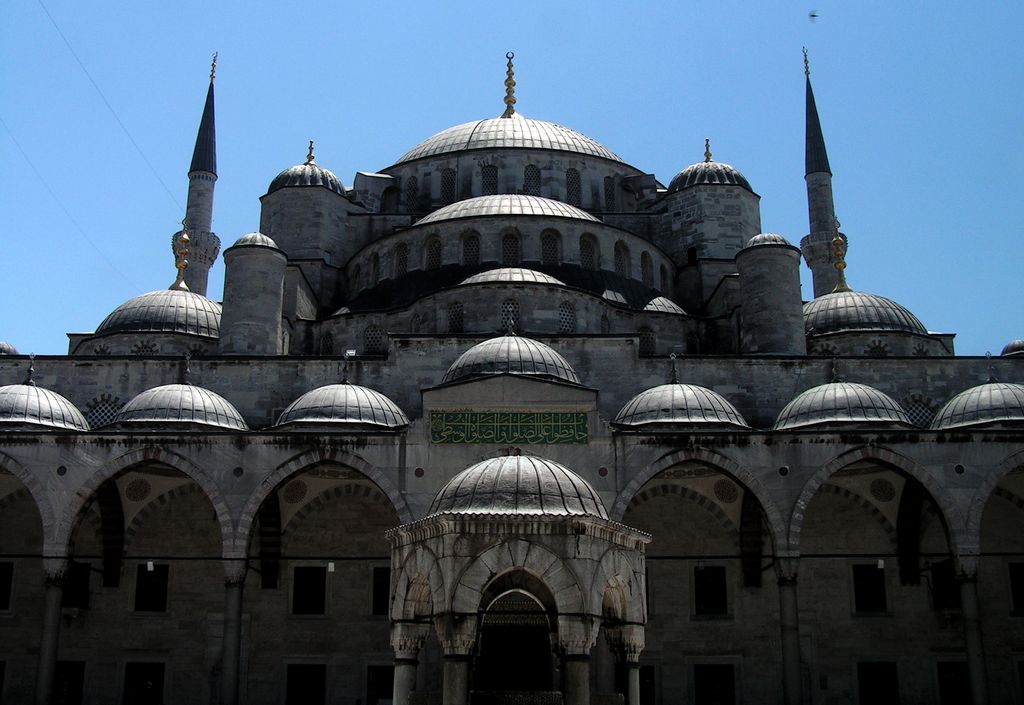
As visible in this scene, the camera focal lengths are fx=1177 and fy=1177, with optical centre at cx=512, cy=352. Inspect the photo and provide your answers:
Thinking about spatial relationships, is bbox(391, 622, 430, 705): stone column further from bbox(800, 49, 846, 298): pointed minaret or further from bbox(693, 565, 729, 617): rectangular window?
bbox(800, 49, 846, 298): pointed minaret

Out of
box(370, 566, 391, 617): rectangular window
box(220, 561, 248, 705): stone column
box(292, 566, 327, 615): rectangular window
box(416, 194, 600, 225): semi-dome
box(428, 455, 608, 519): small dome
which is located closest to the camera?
box(428, 455, 608, 519): small dome

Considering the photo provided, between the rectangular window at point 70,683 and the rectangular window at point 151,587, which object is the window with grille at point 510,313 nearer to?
the rectangular window at point 151,587

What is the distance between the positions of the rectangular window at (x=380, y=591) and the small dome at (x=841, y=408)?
22.3ft

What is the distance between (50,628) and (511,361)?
7.64m

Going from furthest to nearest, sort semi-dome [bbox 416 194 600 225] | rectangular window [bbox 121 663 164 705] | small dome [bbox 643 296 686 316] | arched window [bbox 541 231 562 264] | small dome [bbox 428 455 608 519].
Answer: semi-dome [bbox 416 194 600 225]
arched window [bbox 541 231 562 264]
small dome [bbox 643 296 686 316]
rectangular window [bbox 121 663 164 705]
small dome [bbox 428 455 608 519]

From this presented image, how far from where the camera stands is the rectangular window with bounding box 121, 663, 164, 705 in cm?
1889

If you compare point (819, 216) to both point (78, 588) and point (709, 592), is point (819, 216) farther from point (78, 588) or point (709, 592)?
point (78, 588)

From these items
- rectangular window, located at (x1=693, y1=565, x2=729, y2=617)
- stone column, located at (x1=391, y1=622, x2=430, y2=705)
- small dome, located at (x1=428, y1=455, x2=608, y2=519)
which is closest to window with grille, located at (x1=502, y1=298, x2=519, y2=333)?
rectangular window, located at (x1=693, y1=565, x2=729, y2=617)

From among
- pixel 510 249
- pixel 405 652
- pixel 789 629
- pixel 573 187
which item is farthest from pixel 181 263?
pixel 405 652

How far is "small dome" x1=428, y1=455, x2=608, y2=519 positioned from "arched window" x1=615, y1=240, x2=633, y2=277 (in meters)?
15.5

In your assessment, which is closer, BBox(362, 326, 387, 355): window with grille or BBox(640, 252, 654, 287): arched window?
BBox(362, 326, 387, 355): window with grille

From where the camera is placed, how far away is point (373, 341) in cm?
2225

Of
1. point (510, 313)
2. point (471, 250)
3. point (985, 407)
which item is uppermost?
point (471, 250)

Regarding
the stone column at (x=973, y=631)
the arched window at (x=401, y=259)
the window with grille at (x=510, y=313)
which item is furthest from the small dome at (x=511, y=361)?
the stone column at (x=973, y=631)
